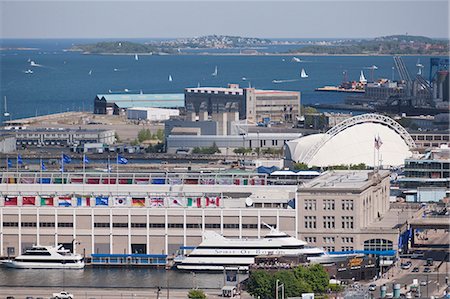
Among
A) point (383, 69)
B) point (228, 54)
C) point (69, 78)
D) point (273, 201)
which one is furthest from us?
point (228, 54)

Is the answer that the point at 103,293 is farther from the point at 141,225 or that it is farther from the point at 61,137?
the point at 61,137

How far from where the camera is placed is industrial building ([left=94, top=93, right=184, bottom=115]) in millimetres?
73625

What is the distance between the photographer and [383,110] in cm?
7269

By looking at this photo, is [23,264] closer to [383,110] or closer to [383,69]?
[383,110]

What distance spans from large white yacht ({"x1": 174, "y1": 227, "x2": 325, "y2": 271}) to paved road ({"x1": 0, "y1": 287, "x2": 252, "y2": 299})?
241cm

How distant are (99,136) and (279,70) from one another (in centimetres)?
7691

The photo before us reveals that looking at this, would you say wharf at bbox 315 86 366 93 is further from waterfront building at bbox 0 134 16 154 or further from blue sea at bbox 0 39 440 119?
waterfront building at bbox 0 134 16 154

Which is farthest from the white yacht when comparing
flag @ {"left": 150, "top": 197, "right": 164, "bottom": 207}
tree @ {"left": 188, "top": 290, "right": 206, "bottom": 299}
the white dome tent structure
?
the white dome tent structure

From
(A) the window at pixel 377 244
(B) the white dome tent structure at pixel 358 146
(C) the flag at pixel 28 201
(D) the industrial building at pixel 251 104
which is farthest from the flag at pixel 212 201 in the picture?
(D) the industrial building at pixel 251 104

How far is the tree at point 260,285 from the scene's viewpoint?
26.4m

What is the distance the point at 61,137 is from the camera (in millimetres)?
58250

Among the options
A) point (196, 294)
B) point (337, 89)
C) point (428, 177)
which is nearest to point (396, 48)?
point (337, 89)

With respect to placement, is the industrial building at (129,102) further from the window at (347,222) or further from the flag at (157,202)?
the window at (347,222)

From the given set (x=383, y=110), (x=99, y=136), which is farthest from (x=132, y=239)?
(x=383, y=110)
